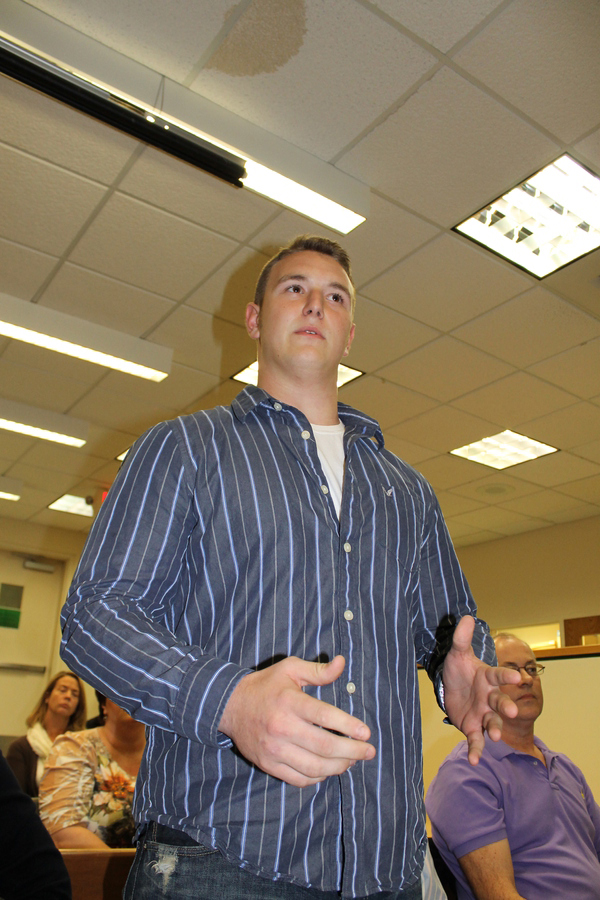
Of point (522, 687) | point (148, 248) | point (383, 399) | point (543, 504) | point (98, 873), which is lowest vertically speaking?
point (98, 873)

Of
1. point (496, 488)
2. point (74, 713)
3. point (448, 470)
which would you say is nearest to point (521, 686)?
point (74, 713)

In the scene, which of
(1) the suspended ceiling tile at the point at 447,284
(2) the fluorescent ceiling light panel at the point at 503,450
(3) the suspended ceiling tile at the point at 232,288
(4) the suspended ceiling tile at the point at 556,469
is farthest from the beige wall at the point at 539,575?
(3) the suspended ceiling tile at the point at 232,288

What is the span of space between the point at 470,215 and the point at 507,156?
36 centimetres

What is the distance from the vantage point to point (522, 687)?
2141mm

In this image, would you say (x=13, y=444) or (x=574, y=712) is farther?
(x=13, y=444)

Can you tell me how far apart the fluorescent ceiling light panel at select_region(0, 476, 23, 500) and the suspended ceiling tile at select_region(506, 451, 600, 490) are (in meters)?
4.79

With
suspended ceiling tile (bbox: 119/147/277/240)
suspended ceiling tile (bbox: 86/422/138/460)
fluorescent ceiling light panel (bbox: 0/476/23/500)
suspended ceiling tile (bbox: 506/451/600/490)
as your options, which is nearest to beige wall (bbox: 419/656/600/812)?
suspended ceiling tile (bbox: 119/147/277/240)

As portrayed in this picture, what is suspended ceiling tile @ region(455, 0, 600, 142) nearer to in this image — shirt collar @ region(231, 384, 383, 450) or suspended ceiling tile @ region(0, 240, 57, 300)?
shirt collar @ region(231, 384, 383, 450)

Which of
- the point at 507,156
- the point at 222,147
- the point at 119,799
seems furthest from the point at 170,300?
the point at 119,799

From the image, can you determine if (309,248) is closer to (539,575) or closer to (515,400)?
(515,400)

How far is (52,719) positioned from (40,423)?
2350 mm

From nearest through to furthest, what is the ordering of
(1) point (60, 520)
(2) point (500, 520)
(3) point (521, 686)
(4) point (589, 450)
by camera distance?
(3) point (521, 686) → (4) point (589, 450) → (2) point (500, 520) → (1) point (60, 520)

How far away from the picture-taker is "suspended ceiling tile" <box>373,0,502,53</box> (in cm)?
222

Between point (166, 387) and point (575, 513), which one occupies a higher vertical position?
point (166, 387)
